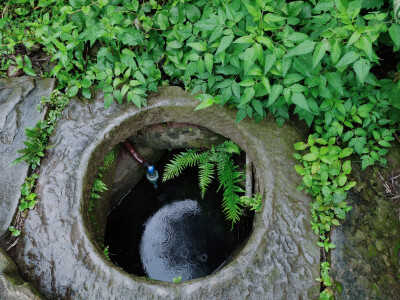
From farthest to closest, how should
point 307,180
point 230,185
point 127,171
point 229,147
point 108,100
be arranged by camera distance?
point 127,171, point 230,185, point 229,147, point 108,100, point 307,180

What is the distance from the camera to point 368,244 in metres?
2.74

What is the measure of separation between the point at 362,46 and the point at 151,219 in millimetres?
3519

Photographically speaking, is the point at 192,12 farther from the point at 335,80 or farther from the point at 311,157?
the point at 311,157

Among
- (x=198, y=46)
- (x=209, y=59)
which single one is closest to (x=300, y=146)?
(x=209, y=59)

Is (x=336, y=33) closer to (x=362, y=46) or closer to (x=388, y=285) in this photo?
(x=362, y=46)

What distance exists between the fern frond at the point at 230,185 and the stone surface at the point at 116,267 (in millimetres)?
654

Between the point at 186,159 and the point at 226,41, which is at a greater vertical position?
the point at 226,41

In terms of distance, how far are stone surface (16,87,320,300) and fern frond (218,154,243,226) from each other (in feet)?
2.15

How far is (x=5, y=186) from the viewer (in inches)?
116

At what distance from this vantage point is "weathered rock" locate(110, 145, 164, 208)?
420cm

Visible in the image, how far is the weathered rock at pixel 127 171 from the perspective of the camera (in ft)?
13.8

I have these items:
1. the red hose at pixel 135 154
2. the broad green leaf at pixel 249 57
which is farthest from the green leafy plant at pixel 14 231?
the broad green leaf at pixel 249 57

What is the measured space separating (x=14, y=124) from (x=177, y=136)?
1.95 meters

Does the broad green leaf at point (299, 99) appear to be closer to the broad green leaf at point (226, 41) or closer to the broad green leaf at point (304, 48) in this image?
the broad green leaf at point (304, 48)
